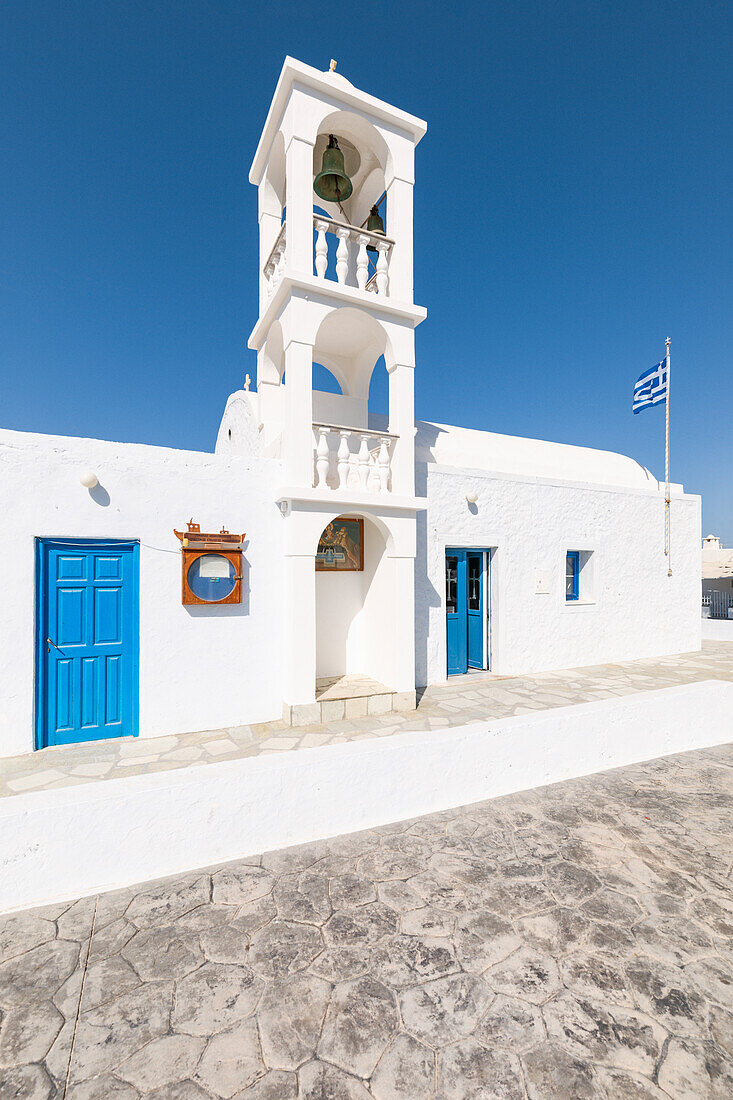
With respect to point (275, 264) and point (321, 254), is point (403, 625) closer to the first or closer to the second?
point (321, 254)

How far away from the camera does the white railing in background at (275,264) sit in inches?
256

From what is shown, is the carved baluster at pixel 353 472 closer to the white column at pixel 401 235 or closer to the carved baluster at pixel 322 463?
the carved baluster at pixel 322 463

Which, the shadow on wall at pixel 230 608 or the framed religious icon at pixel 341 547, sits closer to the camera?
the shadow on wall at pixel 230 608

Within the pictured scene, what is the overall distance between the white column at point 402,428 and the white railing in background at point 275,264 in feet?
6.79

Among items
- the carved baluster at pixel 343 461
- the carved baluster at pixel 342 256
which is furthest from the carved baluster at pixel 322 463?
the carved baluster at pixel 342 256

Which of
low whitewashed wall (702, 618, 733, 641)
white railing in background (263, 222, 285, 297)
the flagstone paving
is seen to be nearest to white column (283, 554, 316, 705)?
the flagstone paving

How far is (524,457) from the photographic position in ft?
32.1

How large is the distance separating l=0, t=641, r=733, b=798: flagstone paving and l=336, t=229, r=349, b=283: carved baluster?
5.62 metres

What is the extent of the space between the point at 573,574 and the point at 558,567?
869 mm

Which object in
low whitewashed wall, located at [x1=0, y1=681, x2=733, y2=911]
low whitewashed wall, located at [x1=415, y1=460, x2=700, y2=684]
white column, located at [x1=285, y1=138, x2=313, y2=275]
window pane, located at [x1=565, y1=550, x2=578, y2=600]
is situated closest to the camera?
low whitewashed wall, located at [x1=0, y1=681, x2=733, y2=911]

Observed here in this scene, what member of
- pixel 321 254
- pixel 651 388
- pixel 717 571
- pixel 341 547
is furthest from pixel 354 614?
pixel 717 571

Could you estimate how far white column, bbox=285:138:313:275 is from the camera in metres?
5.88

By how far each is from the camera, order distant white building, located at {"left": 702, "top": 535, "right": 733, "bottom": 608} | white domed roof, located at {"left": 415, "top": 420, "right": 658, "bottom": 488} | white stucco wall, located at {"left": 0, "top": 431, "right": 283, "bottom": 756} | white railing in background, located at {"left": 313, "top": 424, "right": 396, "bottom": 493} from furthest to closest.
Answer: distant white building, located at {"left": 702, "top": 535, "right": 733, "bottom": 608}
white domed roof, located at {"left": 415, "top": 420, "right": 658, "bottom": 488}
white railing in background, located at {"left": 313, "top": 424, "right": 396, "bottom": 493}
white stucco wall, located at {"left": 0, "top": 431, "right": 283, "bottom": 756}

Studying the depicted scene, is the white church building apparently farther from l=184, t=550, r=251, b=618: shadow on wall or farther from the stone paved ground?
the stone paved ground
